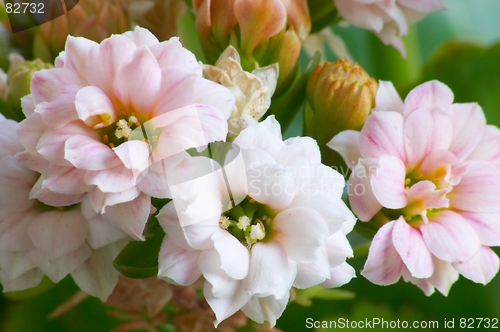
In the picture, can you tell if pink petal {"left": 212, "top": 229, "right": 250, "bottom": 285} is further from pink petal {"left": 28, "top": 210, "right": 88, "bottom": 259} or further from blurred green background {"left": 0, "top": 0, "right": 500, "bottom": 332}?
blurred green background {"left": 0, "top": 0, "right": 500, "bottom": 332}

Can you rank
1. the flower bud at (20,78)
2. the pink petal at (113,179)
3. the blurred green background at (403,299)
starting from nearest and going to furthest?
the pink petal at (113,179) → the flower bud at (20,78) → the blurred green background at (403,299)

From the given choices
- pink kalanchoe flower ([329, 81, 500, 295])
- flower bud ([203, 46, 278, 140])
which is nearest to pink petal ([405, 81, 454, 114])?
pink kalanchoe flower ([329, 81, 500, 295])

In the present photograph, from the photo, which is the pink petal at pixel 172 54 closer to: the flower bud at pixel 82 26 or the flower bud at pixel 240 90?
the flower bud at pixel 240 90

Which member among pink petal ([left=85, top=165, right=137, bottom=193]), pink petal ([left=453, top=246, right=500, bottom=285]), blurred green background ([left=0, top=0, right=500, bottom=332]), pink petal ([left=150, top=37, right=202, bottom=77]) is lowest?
blurred green background ([left=0, top=0, right=500, bottom=332])

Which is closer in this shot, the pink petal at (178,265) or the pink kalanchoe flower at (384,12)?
the pink petal at (178,265)

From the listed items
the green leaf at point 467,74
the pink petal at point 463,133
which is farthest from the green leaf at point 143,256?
the green leaf at point 467,74

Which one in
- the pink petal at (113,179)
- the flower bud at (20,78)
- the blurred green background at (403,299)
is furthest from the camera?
the blurred green background at (403,299)
